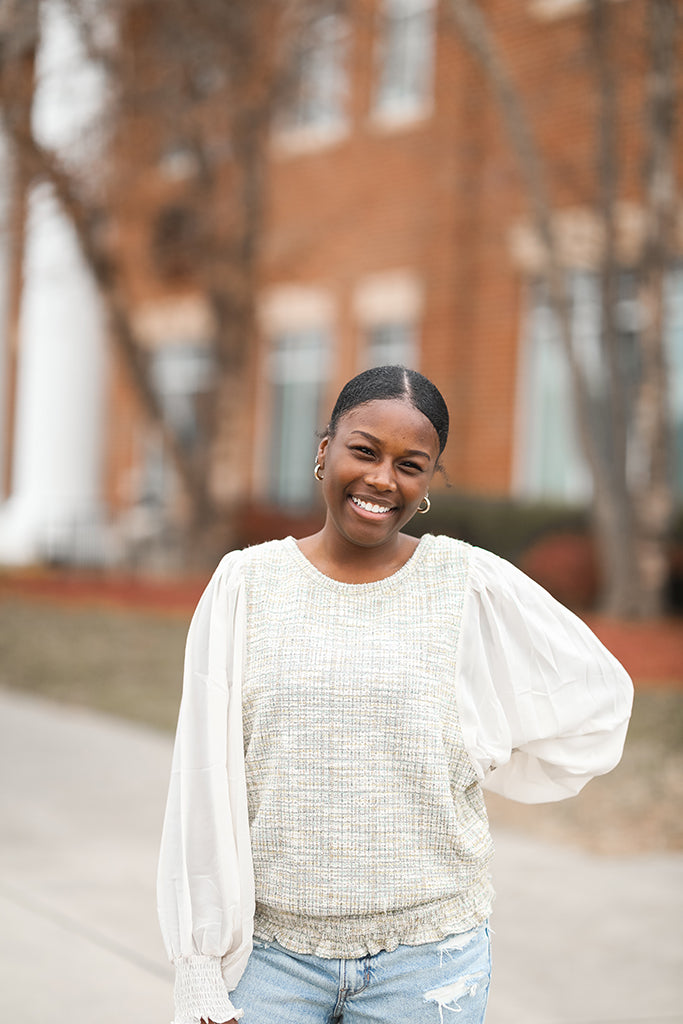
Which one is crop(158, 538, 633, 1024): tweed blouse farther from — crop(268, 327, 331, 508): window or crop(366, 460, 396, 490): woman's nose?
crop(268, 327, 331, 508): window

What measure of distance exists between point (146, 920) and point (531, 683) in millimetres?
2992

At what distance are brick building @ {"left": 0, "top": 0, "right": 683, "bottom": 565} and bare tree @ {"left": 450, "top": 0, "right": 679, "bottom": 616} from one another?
2.49 ft

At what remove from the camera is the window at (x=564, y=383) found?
1302 centimetres

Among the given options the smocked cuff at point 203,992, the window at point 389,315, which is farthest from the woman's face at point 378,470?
the window at point 389,315

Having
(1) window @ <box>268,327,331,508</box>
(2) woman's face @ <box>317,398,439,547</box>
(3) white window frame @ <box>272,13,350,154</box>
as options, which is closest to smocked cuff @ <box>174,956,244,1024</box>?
(2) woman's face @ <box>317,398,439,547</box>

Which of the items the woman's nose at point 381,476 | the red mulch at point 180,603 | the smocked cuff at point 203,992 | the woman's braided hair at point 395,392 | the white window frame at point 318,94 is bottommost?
the red mulch at point 180,603

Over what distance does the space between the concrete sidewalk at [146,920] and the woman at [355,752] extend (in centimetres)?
201

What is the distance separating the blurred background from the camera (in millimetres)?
11273

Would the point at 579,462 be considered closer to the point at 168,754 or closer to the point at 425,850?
the point at 168,754

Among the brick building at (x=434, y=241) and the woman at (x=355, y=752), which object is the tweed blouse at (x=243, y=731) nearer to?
the woman at (x=355, y=752)

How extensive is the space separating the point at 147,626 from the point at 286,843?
998cm

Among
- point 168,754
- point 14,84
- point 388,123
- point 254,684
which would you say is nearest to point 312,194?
point 388,123

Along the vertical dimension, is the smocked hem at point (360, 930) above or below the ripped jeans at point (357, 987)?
above

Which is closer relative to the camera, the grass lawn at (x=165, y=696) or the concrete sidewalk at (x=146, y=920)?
the concrete sidewalk at (x=146, y=920)
